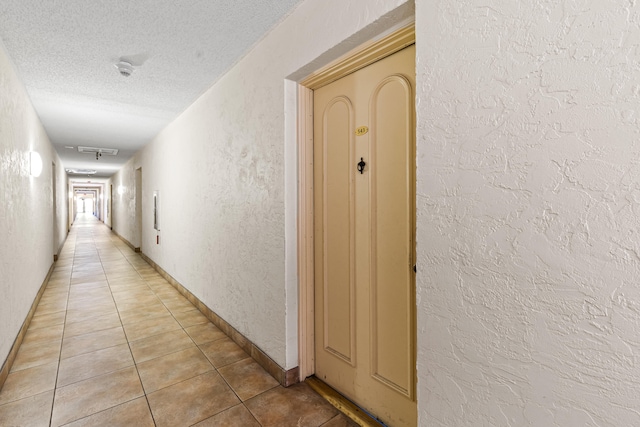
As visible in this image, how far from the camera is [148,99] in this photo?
333cm

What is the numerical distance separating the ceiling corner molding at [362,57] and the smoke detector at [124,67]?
5.22ft

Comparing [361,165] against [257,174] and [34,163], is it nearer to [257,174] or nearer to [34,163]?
[257,174]

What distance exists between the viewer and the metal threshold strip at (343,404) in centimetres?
165

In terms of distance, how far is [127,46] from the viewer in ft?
7.17

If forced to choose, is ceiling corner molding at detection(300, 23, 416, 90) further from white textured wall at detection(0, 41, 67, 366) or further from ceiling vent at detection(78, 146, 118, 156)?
ceiling vent at detection(78, 146, 118, 156)

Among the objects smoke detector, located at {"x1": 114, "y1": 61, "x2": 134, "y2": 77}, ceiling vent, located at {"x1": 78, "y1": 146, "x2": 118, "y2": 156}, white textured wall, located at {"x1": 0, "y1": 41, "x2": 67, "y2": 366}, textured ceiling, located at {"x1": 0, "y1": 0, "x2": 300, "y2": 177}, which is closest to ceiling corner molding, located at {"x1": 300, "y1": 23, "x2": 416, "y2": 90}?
textured ceiling, located at {"x1": 0, "y1": 0, "x2": 300, "y2": 177}

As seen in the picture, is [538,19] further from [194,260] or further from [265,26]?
[194,260]

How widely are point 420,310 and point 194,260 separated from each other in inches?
119

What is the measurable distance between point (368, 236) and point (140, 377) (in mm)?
1906

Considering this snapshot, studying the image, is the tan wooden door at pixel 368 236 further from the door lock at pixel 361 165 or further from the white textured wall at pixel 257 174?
the white textured wall at pixel 257 174

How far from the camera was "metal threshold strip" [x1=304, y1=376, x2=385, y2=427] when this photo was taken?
1.65 m

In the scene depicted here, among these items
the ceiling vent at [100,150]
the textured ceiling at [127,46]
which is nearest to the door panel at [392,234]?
the textured ceiling at [127,46]

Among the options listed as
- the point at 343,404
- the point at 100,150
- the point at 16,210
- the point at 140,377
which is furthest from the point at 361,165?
the point at 100,150

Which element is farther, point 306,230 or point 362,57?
point 306,230
